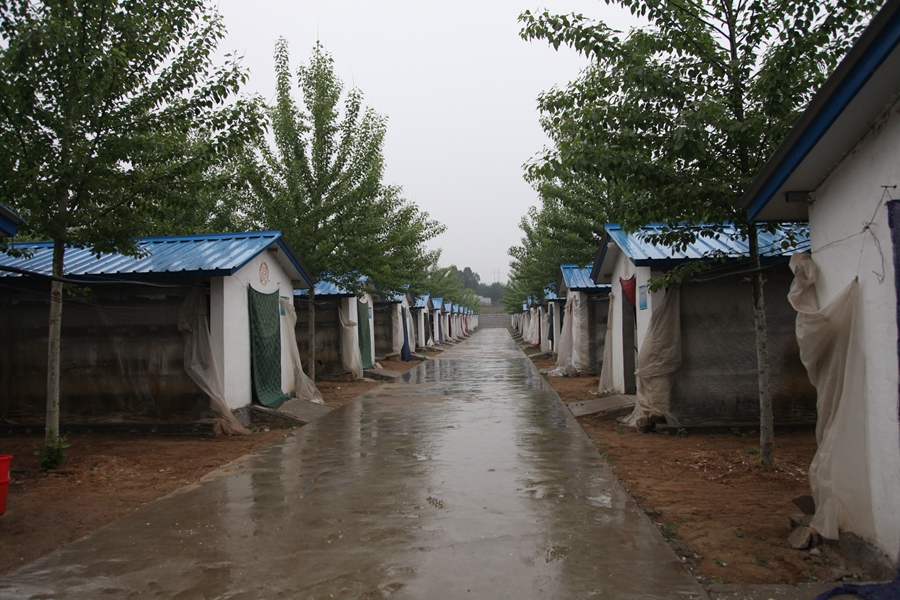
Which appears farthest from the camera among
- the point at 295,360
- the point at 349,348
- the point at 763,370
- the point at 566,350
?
the point at 566,350

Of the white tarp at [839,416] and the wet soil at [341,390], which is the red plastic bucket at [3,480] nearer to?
the white tarp at [839,416]

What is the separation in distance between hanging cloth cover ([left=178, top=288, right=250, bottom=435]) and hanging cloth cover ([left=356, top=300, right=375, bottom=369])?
9544 millimetres

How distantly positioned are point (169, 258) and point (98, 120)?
333cm

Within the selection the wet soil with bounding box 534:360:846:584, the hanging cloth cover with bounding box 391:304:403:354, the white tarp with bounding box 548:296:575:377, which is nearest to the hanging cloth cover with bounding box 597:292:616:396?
the wet soil with bounding box 534:360:846:584


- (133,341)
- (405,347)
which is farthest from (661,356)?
(405,347)

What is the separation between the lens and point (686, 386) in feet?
33.2

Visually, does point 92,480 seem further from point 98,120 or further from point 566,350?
point 566,350

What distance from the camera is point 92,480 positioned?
7.59 meters

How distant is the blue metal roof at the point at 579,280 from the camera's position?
1780 cm

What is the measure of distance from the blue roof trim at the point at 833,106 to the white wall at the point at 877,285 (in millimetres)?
306

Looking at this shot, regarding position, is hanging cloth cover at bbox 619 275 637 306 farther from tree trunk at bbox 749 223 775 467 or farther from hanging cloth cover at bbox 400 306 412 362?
hanging cloth cover at bbox 400 306 412 362

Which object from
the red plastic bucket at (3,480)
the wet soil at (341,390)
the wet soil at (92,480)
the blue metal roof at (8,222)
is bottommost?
the wet soil at (341,390)

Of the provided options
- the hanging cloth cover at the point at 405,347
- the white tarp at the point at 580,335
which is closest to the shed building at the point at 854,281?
the white tarp at the point at 580,335

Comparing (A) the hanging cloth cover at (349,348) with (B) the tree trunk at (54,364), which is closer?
(B) the tree trunk at (54,364)
